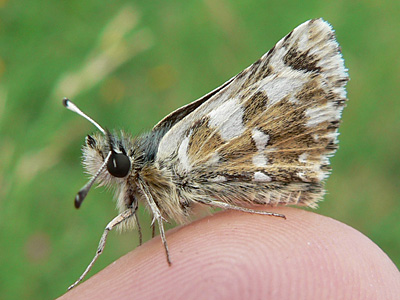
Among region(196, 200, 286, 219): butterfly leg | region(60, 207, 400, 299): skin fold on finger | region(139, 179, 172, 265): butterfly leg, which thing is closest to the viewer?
region(60, 207, 400, 299): skin fold on finger

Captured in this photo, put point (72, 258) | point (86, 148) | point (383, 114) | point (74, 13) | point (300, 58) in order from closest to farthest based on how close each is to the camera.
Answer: point (300, 58) → point (86, 148) → point (72, 258) → point (383, 114) → point (74, 13)

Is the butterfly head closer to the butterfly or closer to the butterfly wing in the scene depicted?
the butterfly

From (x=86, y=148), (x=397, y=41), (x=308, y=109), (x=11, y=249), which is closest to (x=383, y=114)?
(x=397, y=41)

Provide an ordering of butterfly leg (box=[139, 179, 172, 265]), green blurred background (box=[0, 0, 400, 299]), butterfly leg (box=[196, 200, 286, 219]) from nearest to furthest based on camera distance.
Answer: butterfly leg (box=[139, 179, 172, 265])
butterfly leg (box=[196, 200, 286, 219])
green blurred background (box=[0, 0, 400, 299])

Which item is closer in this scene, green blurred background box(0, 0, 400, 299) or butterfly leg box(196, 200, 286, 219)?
butterfly leg box(196, 200, 286, 219)

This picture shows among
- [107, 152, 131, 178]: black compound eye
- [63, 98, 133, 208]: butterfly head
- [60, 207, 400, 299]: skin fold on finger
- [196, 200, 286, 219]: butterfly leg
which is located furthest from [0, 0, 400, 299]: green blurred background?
[196, 200, 286, 219]: butterfly leg

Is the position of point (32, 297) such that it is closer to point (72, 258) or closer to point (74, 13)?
A: point (72, 258)

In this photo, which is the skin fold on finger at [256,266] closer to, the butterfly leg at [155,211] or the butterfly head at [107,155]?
the butterfly leg at [155,211]
